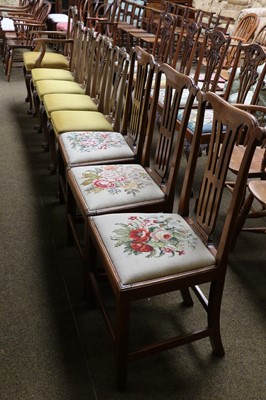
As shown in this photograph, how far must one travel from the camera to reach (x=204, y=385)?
133cm

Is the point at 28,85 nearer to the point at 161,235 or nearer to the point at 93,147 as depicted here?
the point at 93,147

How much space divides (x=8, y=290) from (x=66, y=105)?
4.07ft

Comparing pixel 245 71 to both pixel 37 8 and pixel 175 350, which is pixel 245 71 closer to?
pixel 175 350

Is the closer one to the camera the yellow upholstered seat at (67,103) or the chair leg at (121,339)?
the chair leg at (121,339)

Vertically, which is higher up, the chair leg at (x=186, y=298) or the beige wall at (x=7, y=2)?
the beige wall at (x=7, y=2)

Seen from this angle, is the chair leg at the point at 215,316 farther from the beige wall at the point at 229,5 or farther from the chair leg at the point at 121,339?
the beige wall at the point at 229,5

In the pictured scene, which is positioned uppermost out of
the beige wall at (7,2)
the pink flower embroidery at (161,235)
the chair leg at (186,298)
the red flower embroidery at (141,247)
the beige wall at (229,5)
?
the beige wall at (229,5)

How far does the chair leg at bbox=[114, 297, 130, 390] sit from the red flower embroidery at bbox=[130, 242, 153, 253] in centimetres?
17

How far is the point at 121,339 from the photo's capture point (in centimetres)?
118

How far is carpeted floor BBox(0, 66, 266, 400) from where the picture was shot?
51.3 inches

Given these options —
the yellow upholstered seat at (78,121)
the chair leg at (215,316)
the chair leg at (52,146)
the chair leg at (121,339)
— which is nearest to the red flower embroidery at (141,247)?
the chair leg at (121,339)

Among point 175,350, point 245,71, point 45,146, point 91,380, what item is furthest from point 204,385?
point 45,146

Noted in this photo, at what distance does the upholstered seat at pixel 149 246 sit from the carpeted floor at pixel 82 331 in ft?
1.44

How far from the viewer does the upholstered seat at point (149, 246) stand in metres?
1.15
